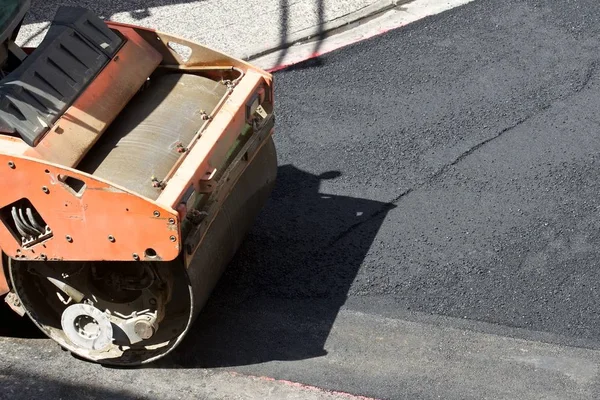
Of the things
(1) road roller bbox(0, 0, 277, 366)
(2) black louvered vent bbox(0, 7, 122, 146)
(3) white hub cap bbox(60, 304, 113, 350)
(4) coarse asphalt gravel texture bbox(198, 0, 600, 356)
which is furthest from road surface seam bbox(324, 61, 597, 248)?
(2) black louvered vent bbox(0, 7, 122, 146)

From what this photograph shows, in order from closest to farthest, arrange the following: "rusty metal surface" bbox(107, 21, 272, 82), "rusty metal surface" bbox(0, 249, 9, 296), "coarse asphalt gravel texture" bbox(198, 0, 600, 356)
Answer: "rusty metal surface" bbox(0, 249, 9, 296) < "rusty metal surface" bbox(107, 21, 272, 82) < "coarse asphalt gravel texture" bbox(198, 0, 600, 356)

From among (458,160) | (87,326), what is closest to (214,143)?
(87,326)

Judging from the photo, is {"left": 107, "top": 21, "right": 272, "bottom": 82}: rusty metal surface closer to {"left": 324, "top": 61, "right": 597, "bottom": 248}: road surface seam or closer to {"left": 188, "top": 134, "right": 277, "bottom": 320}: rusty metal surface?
{"left": 188, "top": 134, "right": 277, "bottom": 320}: rusty metal surface

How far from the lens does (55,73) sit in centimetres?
554

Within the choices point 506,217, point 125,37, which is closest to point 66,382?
point 125,37

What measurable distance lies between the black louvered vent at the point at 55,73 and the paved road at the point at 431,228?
5.38 feet

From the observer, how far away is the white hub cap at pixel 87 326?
5.61 m

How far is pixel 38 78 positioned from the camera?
215 inches

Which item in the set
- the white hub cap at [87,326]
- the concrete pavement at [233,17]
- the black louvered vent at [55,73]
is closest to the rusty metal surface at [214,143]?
the black louvered vent at [55,73]

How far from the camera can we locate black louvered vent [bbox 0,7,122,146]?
5.23m

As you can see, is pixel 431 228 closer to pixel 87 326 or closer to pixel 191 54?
pixel 191 54

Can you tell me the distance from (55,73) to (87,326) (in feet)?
5.02

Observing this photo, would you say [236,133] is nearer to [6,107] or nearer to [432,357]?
[6,107]

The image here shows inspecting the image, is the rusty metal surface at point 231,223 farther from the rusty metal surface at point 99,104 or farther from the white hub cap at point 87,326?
the rusty metal surface at point 99,104
